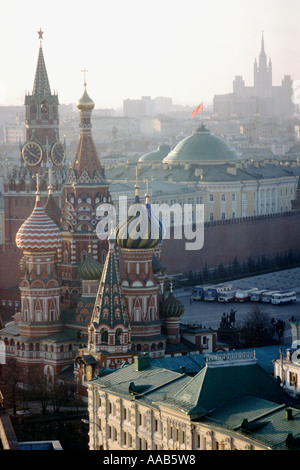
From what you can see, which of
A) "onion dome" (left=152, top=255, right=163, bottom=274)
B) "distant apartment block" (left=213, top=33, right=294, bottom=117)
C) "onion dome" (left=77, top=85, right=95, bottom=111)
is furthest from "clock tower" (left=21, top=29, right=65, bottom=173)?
"distant apartment block" (left=213, top=33, right=294, bottom=117)

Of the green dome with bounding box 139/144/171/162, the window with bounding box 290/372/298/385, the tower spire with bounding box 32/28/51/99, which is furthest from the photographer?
the green dome with bounding box 139/144/171/162

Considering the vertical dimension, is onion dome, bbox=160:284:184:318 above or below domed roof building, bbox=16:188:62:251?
below

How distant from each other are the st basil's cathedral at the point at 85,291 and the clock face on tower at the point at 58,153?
31.9 feet

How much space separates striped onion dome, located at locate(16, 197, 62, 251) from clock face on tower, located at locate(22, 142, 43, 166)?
40.6ft

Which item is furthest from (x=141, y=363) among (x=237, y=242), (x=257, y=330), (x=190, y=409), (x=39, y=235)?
(x=237, y=242)

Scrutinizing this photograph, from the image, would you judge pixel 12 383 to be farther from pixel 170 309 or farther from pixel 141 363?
pixel 141 363

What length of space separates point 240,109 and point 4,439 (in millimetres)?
107546

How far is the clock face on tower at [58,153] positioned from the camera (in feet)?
151

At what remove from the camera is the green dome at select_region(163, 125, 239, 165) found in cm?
6303

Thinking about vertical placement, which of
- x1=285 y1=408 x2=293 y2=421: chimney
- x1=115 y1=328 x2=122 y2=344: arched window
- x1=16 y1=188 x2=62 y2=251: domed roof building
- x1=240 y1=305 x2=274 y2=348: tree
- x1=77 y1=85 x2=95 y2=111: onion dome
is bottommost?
x1=240 y1=305 x2=274 y2=348: tree

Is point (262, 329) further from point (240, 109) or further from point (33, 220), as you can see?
point (240, 109)

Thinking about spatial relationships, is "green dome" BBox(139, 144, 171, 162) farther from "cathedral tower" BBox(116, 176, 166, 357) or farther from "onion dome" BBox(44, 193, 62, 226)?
"cathedral tower" BBox(116, 176, 166, 357)
